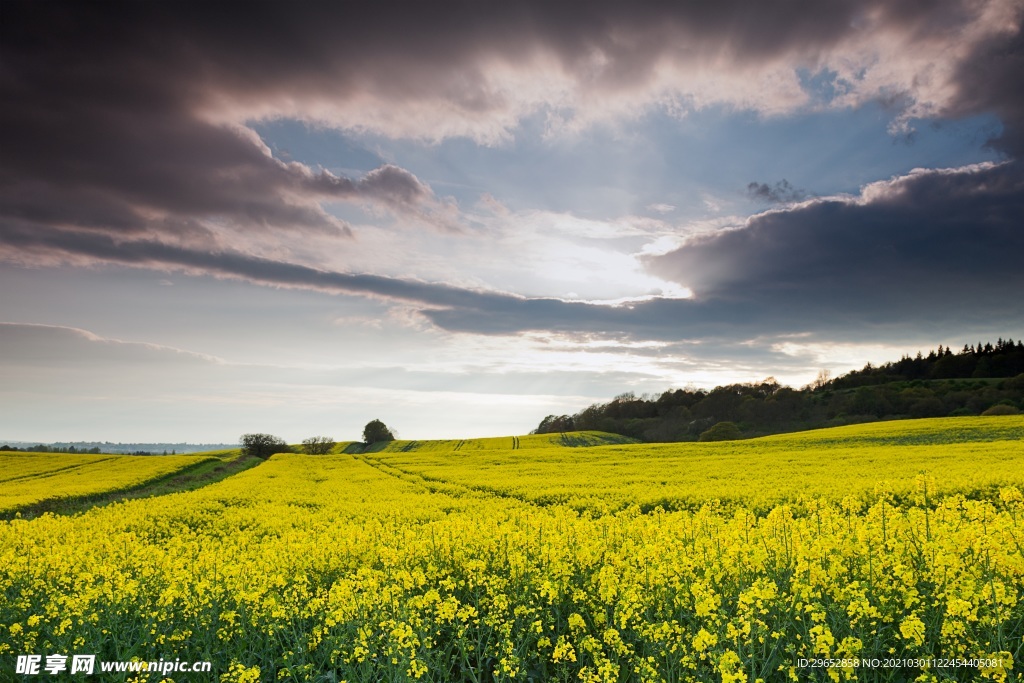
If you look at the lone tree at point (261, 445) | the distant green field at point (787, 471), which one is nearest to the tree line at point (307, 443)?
the lone tree at point (261, 445)

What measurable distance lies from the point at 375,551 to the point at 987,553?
27.6 feet

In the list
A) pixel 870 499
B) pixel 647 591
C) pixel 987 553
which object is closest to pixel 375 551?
pixel 647 591

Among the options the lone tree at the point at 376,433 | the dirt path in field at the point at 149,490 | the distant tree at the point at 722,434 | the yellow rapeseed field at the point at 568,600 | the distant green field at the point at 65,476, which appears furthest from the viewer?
the lone tree at the point at 376,433

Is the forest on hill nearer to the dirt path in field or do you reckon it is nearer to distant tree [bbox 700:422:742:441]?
distant tree [bbox 700:422:742:441]

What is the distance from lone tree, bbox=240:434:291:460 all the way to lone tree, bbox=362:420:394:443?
17.2 m

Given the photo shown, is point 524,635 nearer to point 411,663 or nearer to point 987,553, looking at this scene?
point 411,663

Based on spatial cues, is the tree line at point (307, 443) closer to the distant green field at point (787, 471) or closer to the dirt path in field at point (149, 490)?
the dirt path in field at point (149, 490)

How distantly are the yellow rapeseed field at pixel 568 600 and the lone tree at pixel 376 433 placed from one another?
4020 inches

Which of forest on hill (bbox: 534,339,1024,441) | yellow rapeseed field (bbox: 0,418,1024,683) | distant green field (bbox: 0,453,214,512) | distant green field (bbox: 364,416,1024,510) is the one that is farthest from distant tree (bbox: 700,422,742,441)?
yellow rapeseed field (bbox: 0,418,1024,683)

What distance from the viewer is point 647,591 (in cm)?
647

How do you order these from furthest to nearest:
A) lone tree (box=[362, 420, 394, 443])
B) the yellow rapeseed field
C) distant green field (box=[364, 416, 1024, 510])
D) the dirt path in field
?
lone tree (box=[362, 420, 394, 443]) → the dirt path in field → distant green field (box=[364, 416, 1024, 510]) → the yellow rapeseed field

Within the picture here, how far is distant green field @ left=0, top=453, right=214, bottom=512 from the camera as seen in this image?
30.4 m

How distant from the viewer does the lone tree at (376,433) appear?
11231cm

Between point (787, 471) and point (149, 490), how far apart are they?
133ft
